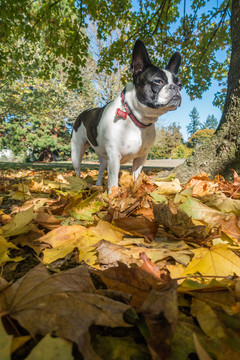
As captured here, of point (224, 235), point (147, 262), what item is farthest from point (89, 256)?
point (224, 235)

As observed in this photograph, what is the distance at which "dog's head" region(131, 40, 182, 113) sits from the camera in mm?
2018

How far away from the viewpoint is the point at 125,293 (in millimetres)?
500

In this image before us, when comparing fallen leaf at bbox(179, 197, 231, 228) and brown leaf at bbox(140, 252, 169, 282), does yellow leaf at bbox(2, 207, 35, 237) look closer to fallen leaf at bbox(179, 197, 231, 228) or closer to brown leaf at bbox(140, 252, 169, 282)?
brown leaf at bbox(140, 252, 169, 282)

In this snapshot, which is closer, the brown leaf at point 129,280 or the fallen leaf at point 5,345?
the fallen leaf at point 5,345

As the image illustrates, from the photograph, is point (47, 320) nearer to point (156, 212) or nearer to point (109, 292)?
point (109, 292)

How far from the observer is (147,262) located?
678mm

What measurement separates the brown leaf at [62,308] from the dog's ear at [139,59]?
2.16 m

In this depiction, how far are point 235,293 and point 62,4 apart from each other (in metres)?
6.36

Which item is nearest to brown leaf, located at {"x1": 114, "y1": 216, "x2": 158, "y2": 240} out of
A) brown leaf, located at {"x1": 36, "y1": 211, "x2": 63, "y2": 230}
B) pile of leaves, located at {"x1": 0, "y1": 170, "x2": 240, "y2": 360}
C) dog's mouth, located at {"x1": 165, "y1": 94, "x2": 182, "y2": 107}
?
pile of leaves, located at {"x1": 0, "y1": 170, "x2": 240, "y2": 360}

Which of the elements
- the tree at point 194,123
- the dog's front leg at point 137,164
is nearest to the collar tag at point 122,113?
the dog's front leg at point 137,164

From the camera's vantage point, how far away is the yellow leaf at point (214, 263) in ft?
2.16

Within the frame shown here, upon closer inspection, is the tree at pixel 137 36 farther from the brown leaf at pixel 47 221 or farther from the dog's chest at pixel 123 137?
the brown leaf at pixel 47 221

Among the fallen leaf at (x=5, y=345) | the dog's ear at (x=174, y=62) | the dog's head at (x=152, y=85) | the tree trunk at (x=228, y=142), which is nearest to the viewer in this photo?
the fallen leaf at (x=5, y=345)

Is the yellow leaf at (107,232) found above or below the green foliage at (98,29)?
below
